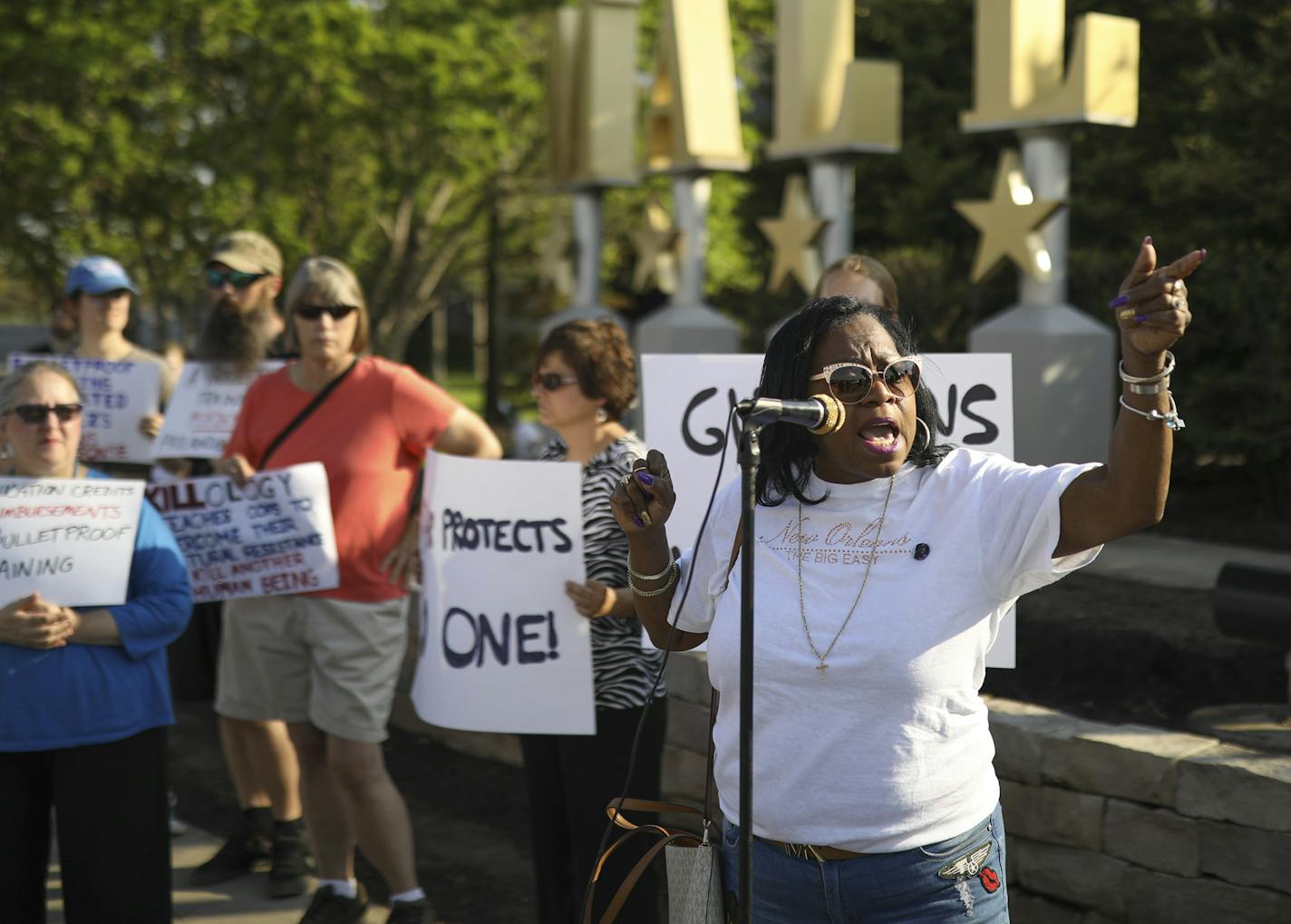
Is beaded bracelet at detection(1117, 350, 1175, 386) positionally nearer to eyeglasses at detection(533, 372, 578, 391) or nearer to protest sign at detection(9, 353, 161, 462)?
eyeglasses at detection(533, 372, 578, 391)

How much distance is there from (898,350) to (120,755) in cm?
242

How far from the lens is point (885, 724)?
2381mm

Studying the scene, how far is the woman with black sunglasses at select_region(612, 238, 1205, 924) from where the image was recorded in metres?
2.38

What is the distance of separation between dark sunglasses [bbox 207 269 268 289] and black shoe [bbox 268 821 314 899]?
201cm

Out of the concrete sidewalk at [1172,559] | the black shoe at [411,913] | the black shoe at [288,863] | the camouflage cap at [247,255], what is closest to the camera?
the black shoe at [411,913]

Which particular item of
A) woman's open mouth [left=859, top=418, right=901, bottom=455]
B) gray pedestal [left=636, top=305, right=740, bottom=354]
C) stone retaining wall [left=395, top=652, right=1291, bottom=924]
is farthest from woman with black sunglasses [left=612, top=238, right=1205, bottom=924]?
gray pedestal [left=636, top=305, right=740, bottom=354]

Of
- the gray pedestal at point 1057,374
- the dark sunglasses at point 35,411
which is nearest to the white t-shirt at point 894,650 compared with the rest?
the dark sunglasses at point 35,411

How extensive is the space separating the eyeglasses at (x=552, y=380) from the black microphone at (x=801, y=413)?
5.63ft

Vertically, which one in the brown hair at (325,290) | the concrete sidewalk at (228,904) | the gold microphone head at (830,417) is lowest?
the concrete sidewalk at (228,904)

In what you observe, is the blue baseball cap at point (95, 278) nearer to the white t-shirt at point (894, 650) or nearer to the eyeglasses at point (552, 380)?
the eyeglasses at point (552, 380)

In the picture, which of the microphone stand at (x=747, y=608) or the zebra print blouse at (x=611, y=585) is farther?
the zebra print blouse at (x=611, y=585)

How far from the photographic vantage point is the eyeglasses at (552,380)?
4039 millimetres

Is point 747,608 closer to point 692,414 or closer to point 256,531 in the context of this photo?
point 692,414

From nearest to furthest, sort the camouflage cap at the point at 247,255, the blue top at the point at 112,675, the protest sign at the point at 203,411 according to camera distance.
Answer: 1. the blue top at the point at 112,675
2. the camouflage cap at the point at 247,255
3. the protest sign at the point at 203,411
